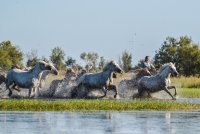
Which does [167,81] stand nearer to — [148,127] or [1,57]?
[148,127]

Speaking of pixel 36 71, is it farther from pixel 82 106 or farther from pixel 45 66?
pixel 82 106

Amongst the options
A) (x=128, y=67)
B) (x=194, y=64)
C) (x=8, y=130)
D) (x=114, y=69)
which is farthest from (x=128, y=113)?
(x=128, y=67)

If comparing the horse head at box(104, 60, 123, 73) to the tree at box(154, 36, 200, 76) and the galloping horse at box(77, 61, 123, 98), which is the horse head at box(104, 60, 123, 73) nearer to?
the galloping horse at box(77, 61, 123, 98)

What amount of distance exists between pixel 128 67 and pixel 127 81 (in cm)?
4534

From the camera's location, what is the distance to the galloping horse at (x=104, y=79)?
3781cm

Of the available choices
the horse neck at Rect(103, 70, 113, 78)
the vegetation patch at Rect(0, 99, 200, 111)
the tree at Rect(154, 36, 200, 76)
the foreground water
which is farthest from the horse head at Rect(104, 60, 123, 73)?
the tree at Rect(154, 36, 200, 76)

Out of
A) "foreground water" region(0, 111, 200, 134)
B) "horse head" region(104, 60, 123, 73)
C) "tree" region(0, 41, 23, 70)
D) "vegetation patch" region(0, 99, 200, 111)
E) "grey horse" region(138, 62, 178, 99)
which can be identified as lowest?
"foreground water" region(0, 111, 200, 134)

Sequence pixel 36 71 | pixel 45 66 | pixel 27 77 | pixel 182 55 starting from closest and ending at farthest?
pixel 27 77
pixel 36 71
pixel 45 66
pixel 182 55

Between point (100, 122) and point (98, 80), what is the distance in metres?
16.7

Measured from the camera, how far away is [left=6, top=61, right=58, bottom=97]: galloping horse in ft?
122

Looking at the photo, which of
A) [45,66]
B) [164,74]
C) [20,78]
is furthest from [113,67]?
[20,78]

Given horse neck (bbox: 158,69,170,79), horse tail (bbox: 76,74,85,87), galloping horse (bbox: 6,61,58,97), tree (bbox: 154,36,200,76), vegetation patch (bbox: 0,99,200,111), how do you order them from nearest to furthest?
vegetation patch (bbox: 0,99,200,111)
galloping horse (bbox: 6,61,58,97)
horse neck (bbox: 158,69,170,79)
horse tail (bbox: 76,74,85,87)
tree (bbox: 154,36,200,76)

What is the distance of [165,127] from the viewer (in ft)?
65.4

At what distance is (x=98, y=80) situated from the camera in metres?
38.1
